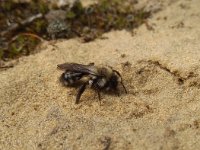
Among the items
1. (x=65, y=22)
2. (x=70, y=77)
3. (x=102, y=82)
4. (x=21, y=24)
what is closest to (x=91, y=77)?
(x=102, y=82)

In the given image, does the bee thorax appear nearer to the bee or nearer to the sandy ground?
the bee

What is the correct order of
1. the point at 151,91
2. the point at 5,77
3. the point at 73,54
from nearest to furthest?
the point at 151,91, the point at 5,77, the point at 73,54

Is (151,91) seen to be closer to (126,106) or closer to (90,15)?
(126,106)

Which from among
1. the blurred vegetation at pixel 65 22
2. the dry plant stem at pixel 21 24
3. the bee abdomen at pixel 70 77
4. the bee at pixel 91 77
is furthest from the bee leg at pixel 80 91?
the dry plant stem at pixel 21 24

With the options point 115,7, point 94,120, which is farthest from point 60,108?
point 115,7

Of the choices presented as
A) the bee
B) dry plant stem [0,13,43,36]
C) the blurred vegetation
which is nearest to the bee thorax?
the bee

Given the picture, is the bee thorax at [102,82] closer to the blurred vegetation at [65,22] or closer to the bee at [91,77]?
the bee at [91,77]

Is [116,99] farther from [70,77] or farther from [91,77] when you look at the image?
[70,77]
